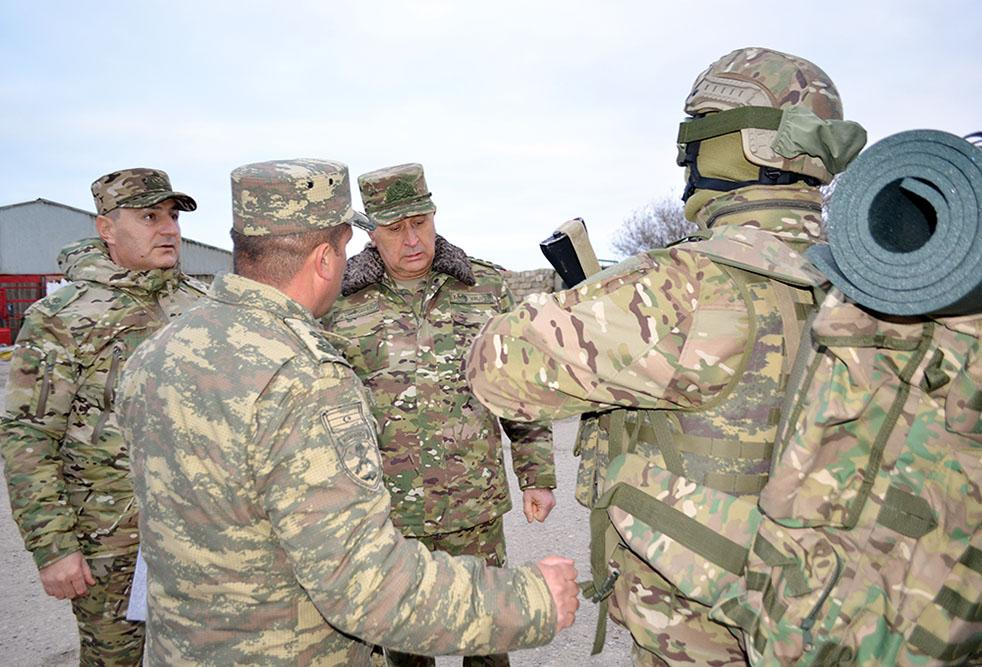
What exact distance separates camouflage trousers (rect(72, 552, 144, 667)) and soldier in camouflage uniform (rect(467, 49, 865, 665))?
6.96 feet

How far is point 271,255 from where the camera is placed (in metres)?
1.82

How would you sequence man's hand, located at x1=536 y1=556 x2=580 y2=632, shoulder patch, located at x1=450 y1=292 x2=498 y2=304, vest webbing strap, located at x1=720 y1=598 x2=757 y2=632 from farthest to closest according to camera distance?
shoulder patch, located at x1=450 y1=292 x2=498 y2=304, man's hand, located at x1=536 y1=556 x2=580 y2=632, vest webbing strap, located at x1=720 y1=598 x2=757 y2=632

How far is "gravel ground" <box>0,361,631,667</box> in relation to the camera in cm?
371

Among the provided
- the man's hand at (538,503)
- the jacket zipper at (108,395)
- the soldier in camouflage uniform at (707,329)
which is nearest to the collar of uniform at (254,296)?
the soldier in camouflage uniform at (707,329)

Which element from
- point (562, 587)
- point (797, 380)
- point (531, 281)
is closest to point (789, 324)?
point (797, 380)

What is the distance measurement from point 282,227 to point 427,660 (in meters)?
2.16

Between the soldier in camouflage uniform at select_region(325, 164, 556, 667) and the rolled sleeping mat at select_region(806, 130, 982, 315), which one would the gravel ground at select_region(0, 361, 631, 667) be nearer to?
the soldier in camouflage uniform at select_region(325, 164, 556, 667)

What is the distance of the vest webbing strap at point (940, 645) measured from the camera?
143 cm

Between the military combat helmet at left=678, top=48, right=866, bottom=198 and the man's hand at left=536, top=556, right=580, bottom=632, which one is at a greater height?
the military combat helmet at left=678, top=48, right=866, bottom=198

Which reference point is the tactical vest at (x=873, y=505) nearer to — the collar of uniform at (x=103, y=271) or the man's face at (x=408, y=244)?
the man's face at (x=408, y=244)


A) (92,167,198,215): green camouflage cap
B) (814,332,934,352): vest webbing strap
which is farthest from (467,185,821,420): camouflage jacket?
(92,167,198,215): green camouflage cap

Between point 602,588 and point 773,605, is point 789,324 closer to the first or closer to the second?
point 773,605

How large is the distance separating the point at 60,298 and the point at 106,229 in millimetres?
425

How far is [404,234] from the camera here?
3.25 metres
